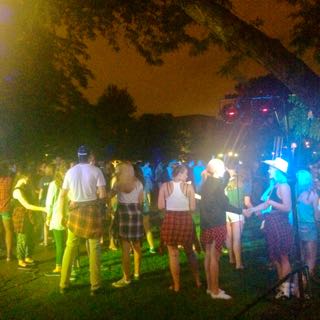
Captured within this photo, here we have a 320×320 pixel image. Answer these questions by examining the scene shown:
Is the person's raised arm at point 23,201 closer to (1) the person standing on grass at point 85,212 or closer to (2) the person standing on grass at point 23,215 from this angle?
(2) the person standing on grass at point 23,215

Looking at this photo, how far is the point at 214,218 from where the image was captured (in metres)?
6.90

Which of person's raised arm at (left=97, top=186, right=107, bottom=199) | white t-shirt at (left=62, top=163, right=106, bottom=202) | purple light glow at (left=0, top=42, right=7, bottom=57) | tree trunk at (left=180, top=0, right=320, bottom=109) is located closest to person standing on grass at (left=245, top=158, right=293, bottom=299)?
tree trunk at (left=180, top=0, right=320, bottom=109)

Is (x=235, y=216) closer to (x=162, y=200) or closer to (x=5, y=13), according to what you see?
(x=162, y=200)

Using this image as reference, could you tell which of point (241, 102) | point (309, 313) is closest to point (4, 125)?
point (241, 102)

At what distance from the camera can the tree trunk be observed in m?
5.21

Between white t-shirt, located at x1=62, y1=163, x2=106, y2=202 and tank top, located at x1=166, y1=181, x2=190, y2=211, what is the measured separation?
44.1 inches

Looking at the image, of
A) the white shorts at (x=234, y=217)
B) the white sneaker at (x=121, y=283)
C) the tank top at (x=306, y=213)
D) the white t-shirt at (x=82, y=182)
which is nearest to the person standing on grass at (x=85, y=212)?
the white t-shirt at (x=82, y=182)

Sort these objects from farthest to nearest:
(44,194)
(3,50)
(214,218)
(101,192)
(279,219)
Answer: (3,50) < (44,194) < (101,192) < (214,218) < (279,219)

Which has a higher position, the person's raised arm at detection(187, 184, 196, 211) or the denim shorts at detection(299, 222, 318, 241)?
the person's raised arm at detection(187, 184, 196, 211)

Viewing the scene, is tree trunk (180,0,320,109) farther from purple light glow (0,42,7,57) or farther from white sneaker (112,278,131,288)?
purple light glow (0,42,7,57)

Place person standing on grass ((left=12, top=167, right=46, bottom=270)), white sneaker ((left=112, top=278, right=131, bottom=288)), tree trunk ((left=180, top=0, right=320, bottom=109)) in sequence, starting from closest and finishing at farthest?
tree trunk ((left=180, top=0, right=320, bottom=109)), white sneaker ((left=112, top=278, right=131, bottom=288)), person standing on grass ((left=12, top=167, right=46, bottom=270))

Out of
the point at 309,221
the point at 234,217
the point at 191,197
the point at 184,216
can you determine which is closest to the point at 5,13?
the point at 191,197

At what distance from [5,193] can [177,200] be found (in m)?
4.30

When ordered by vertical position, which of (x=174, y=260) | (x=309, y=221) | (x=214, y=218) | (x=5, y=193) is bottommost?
(x=174, y=260)
